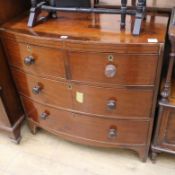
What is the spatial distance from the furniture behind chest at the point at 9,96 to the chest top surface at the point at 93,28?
0.23ft

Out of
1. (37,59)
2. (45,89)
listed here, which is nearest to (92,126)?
(45,89)

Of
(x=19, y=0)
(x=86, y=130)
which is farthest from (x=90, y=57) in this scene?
(x=19, y=0)

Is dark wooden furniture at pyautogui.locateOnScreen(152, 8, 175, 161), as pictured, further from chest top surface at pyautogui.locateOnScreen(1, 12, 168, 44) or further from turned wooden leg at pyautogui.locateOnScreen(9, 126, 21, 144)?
turned wooden leg at pyautogui.locateOnScreen(9, 126, 21, 144)

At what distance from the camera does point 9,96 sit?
1.40 metres

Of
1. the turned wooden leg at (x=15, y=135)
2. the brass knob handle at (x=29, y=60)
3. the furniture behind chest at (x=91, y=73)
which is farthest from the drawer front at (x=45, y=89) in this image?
the turned wooden leg at (x=15, y=135)

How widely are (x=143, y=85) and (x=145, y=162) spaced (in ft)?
2.10

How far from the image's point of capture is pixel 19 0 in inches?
50.1

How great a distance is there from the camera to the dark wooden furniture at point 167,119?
1018 mm

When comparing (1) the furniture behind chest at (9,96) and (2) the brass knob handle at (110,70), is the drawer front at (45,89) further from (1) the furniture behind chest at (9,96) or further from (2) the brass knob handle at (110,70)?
(2) the brass knob handle at (110,70)

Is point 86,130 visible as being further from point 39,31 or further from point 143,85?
point 39,31

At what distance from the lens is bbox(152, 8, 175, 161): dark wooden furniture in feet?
3.34

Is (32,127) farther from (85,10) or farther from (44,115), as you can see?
(85,10)

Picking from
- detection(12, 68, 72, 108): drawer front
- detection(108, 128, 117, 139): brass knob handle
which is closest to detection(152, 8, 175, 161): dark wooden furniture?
detection(108, 128, 117, 139): brass knob handle

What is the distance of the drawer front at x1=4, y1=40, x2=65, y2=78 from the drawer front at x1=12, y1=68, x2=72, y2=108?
5cm
